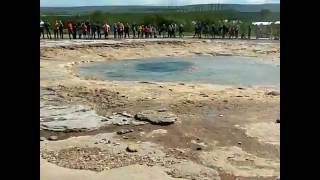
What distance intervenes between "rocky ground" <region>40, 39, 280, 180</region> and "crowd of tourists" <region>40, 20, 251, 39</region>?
1239cm

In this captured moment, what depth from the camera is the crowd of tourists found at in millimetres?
25953

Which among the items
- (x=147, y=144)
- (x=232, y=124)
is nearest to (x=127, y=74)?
(x=232, y=124)

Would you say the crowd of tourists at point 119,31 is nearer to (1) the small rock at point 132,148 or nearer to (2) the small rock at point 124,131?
(2) the small rock at point 124,131

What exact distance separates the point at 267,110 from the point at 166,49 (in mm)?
14580

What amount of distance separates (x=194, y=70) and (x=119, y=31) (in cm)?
1152

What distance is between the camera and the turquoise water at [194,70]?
46.8 feet

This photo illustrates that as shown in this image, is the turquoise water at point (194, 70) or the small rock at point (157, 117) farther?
the turquoise water at point (194, 70)

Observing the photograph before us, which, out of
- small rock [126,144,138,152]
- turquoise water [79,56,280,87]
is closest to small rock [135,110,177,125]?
small rock [126,144,138,152]

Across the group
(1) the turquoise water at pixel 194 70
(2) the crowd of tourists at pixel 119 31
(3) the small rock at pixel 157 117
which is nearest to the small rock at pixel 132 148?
(3) the small rock at pixel 157 117

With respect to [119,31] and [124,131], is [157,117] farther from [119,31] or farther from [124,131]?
[119,31]

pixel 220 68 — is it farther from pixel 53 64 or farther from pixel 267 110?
pixel 267 110

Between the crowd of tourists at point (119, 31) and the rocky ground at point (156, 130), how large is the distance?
1239 cm

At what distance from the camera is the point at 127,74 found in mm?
15570

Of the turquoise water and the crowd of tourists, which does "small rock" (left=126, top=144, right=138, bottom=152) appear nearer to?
the turquoise water
